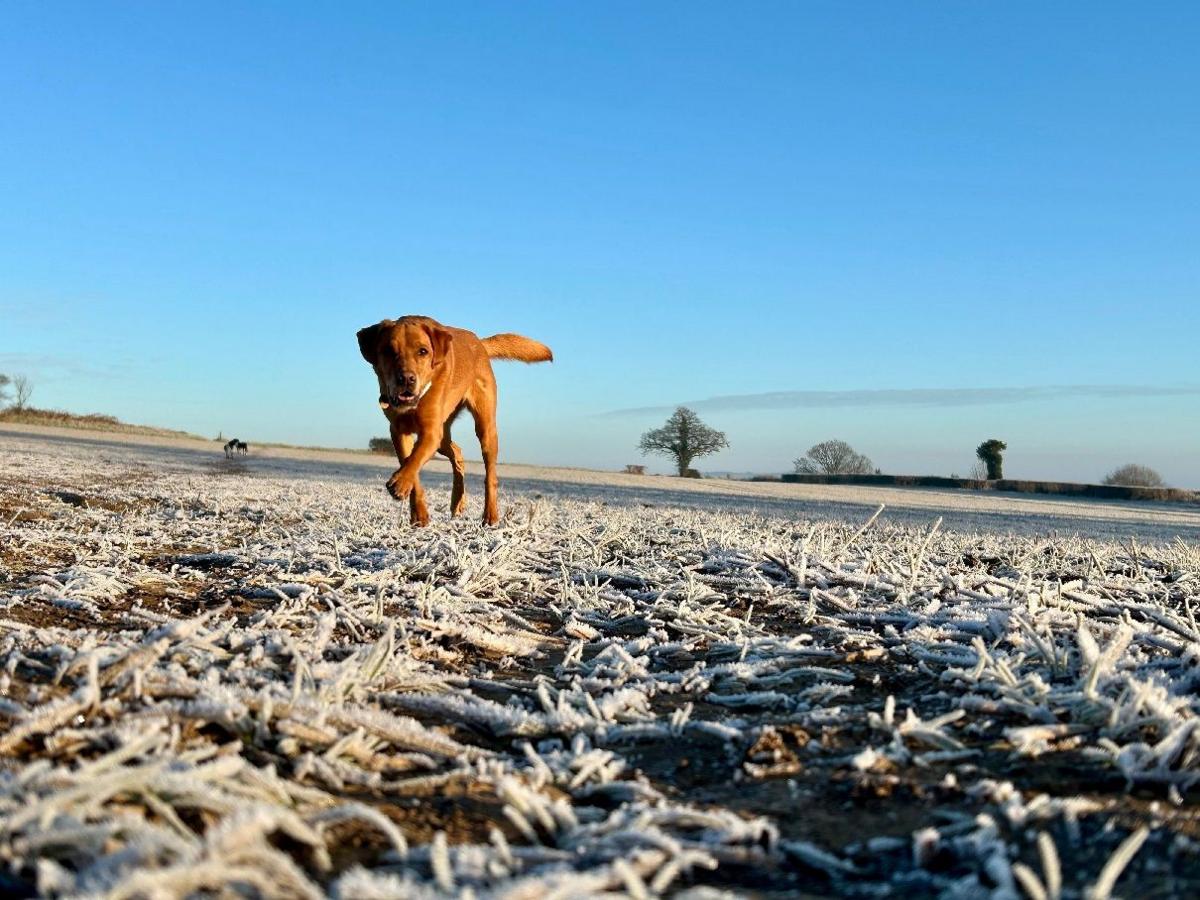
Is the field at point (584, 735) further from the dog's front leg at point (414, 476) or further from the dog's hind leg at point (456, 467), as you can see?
the dog's hind leg at point (456, 467)

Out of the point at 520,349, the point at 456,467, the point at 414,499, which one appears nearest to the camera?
the point at 414,499

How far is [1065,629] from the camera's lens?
9.35 feet

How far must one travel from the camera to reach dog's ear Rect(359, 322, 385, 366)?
7258mm

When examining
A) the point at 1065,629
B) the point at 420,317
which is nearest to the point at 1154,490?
the point at 420,317

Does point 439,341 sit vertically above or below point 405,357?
above

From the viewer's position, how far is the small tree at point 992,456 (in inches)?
1371

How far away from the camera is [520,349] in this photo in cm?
998

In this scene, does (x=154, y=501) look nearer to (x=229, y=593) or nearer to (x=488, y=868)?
(x=229, y=593)

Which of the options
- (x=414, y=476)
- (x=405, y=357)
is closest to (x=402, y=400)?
(x=405, y=357)

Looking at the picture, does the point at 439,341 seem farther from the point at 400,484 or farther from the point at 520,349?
the point at 520,349

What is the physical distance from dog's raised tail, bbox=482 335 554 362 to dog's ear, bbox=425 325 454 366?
2.36 metres

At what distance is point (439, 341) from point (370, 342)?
21.7 inches

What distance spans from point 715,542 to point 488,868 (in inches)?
173

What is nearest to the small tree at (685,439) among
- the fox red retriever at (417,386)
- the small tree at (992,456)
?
the small tree at (992,456)
